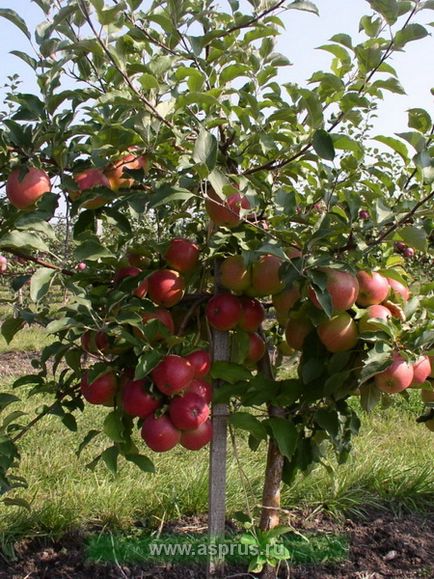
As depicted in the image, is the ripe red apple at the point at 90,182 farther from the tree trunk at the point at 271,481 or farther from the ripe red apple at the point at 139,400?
the tree trunk at the point at 271,481

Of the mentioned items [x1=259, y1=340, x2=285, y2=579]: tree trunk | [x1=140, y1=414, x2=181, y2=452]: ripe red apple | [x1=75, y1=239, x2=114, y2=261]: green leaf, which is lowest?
[x1=259, y1=340, x2=285, y2=579]: tree trunk

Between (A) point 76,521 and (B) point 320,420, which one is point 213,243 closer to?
(B) point 320,420

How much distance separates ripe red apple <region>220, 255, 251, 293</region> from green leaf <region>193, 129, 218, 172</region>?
0.27m

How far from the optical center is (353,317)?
45.0 inches

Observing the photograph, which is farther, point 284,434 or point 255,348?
point 255,348

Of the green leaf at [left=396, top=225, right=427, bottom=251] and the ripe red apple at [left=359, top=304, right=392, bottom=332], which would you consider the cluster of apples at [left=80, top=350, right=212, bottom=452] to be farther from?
the green leaf at [left=396, top=225, right=427, bottom=251]

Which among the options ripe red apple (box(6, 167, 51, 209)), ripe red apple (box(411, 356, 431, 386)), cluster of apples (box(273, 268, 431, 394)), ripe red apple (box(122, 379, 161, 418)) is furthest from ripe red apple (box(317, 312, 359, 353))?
ripe red apple (box(6, 167, 51, 209))

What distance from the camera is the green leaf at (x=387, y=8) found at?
95 centimetres

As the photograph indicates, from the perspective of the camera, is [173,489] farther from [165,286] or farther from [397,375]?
[397,375]

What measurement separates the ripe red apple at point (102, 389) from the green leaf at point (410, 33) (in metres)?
0.80

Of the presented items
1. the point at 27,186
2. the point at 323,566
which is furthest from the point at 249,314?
the point at 323,566

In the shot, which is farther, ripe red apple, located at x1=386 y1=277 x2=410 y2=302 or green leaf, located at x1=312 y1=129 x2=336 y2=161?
ripe red apple, located at x1=386 y1=277 x2=410 y2=302

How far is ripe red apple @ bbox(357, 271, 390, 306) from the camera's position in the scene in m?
1.11

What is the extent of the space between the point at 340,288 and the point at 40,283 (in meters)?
0.52
